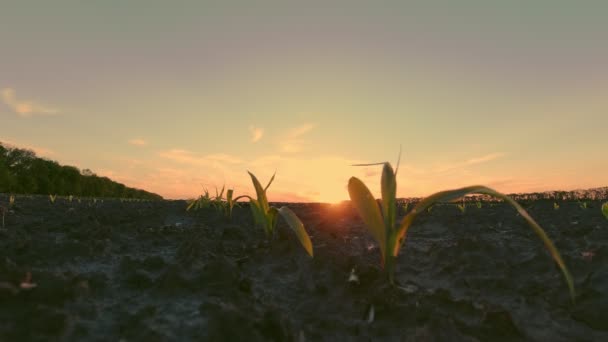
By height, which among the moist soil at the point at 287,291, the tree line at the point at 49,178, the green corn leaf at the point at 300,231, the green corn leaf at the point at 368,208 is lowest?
the moist soil at the point at 287,291

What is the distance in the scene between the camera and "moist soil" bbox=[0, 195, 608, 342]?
1065 mm

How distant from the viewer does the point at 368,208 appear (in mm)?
1484

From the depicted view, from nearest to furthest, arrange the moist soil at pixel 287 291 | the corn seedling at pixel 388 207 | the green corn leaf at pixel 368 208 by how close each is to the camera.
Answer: the moist soil at pixel 287 291, the corn seedling at pixel 388 207, the green corn leaf at pixel 368 208

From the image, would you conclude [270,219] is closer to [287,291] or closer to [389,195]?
[287,291]

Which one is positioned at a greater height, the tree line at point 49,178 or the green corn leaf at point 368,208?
the tree line at point 49,178

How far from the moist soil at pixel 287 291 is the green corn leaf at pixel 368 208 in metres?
0.19

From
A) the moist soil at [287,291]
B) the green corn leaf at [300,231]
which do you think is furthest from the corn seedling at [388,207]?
the green corn leaf at [300,231]

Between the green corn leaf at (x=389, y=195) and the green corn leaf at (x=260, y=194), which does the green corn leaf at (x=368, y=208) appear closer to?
the green corn leaf at (x=389, y=195)

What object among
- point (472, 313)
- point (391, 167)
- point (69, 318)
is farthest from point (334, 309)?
point (69, 318)

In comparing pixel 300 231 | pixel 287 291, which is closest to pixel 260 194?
pixel 300 231

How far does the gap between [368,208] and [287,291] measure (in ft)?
1.56

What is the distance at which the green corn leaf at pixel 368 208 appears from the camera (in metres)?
1.47

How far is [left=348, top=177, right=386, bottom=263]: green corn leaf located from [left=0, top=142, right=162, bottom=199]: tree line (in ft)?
88.2

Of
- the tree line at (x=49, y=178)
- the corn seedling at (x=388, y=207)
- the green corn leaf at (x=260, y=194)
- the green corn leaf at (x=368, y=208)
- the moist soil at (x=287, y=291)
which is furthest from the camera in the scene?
the tree line at (x=49, y=178)
